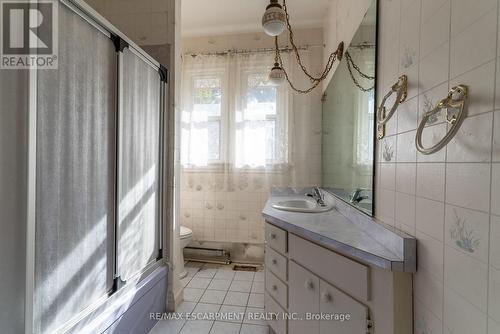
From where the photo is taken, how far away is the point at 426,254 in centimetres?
76

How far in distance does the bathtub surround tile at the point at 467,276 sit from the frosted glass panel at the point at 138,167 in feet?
4.60

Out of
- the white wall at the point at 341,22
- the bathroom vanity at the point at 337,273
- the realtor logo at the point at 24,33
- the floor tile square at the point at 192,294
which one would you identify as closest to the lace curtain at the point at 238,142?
the white wall at the point at 341,22

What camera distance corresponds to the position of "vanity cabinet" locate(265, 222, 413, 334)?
0.83 metres

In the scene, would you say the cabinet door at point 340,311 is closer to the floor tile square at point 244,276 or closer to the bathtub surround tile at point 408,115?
the bathtub surround tile at point 408,115

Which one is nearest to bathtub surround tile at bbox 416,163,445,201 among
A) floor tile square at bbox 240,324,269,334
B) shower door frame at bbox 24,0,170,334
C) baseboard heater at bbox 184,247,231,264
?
shower door frame at bbox 24,0,170,334

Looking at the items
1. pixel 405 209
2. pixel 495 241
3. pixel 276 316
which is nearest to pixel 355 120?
pixel 405 209

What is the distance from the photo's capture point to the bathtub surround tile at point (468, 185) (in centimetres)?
56

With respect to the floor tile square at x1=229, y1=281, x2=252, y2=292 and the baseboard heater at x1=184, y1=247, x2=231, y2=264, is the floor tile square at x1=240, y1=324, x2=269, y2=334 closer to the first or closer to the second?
the floor tile square at x1=229, y1=281, x2=252, y2=292

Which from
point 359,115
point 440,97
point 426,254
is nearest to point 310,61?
point 359,115

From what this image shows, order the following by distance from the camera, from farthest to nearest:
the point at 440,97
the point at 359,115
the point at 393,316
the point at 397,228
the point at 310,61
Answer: the point at 310,61
the point at 359,115
the point at 397,228
the point at 393,316
the point at 440,97

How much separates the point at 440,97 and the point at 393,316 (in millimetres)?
687

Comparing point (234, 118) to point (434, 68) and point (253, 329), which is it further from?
point (434, 68)

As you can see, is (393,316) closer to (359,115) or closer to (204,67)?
(359,115)

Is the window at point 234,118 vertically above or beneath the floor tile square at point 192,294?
above
